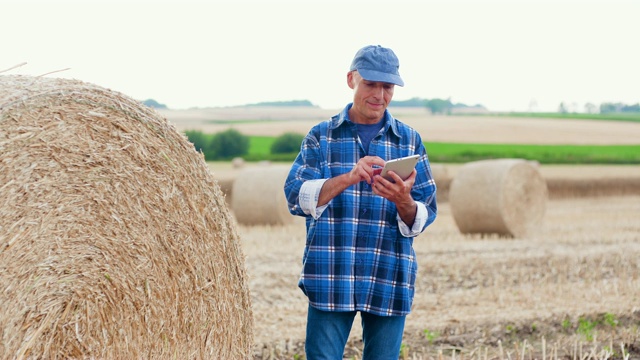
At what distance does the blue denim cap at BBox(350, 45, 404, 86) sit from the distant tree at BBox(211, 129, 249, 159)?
25.2 meters

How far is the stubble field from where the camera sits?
661cm

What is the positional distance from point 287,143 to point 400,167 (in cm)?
2594

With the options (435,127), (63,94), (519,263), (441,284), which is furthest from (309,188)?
(435,127)

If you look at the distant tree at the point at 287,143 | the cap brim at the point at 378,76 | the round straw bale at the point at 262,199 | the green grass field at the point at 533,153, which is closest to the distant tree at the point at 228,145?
the green grass field at the point at 533,153

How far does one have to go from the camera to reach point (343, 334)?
13.8 feet

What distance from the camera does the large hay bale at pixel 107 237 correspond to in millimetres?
4121

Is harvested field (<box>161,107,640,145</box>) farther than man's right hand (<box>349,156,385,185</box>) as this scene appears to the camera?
Yes

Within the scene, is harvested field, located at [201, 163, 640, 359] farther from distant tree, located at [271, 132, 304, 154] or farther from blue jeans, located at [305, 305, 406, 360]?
distant tree, located at [271, 132, 304, 154]

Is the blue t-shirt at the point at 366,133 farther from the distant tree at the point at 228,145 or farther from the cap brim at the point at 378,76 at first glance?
the distant tree at the point at 228,145

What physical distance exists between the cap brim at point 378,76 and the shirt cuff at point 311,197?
51 cm

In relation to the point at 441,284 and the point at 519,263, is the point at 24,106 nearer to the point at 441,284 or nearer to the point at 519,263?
the point at 441,284

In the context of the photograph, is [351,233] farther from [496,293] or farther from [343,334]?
[496,293]

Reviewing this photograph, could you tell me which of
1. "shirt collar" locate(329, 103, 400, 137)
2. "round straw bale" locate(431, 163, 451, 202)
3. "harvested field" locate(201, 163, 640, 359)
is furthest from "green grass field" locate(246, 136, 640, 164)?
"shirt collar" locate(329, 103, 400, 137)

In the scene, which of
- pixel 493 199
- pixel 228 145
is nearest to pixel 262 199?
pixel 493 199
